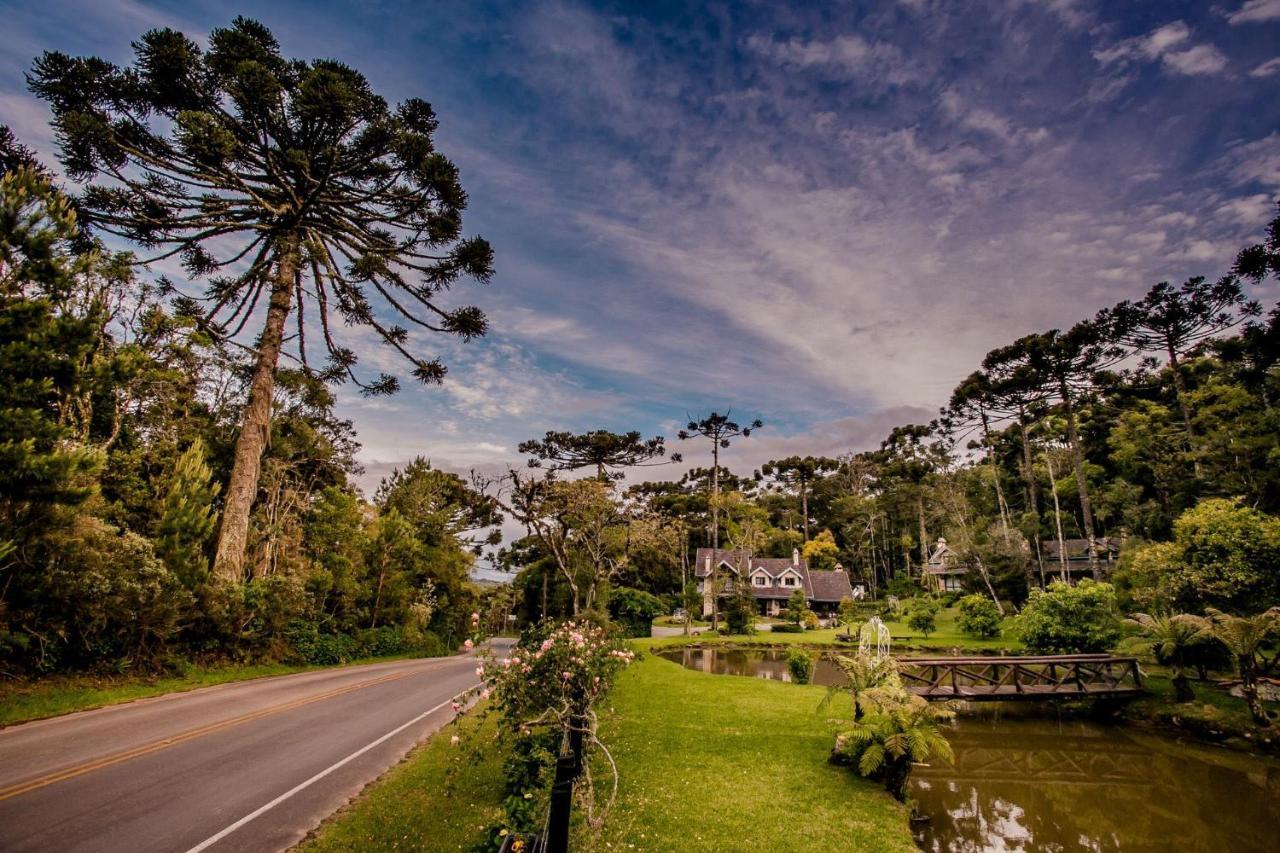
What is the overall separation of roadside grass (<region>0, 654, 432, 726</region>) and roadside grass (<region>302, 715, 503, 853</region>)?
349 inches

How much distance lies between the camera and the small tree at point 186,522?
16.5m

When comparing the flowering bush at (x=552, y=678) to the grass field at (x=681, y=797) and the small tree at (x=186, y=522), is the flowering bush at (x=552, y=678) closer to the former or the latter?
the grass field at (x=681, y=797)

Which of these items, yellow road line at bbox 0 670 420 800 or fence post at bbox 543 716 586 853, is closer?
fence post at bbox 543 716 586 853

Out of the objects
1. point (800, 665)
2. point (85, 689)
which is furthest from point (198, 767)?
point (800, 665)

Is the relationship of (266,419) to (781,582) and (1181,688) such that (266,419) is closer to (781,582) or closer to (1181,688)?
(1181,688)

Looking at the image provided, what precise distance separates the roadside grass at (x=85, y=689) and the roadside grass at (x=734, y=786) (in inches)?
475

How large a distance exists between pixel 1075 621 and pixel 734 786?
56.1ft

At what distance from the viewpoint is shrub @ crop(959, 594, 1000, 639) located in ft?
96.5

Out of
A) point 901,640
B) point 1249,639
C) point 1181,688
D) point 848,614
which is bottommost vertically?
point 901,640

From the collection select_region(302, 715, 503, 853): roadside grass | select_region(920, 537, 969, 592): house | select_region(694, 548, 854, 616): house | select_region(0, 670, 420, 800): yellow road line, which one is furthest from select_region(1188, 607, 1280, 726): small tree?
select_region(694, 548, 854, 616): house

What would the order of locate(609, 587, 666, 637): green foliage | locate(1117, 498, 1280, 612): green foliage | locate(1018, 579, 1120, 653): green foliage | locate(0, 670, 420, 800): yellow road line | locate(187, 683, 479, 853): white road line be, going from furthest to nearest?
locate(609, 587, 666, 637): green foliage, locate(1018, 579, 1120, 653): green foliage, locate(1117, 498, 1280, 612): green foliage, locate(0, 670, 420, 800): yellow road line, locate(187, 683, 479, 853): white road line

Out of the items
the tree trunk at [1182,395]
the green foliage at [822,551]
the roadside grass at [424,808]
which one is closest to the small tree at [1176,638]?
the tree trunk at [1182,395]

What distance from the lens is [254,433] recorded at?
806 inches

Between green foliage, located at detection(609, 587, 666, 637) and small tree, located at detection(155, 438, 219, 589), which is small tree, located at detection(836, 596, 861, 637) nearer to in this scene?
green foliage, located at detection(609, 587, 666, 637)
